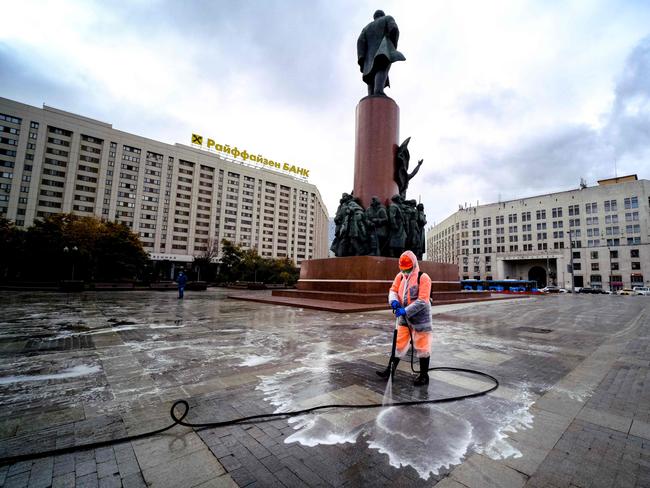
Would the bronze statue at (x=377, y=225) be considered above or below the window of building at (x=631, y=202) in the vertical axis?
below

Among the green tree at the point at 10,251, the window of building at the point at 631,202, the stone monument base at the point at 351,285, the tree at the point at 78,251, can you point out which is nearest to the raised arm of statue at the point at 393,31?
the stone monument base at the point at 351,285

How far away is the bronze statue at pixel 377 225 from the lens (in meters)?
15.6

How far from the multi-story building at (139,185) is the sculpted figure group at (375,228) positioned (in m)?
52.2

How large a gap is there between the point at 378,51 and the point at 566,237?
64526 mm

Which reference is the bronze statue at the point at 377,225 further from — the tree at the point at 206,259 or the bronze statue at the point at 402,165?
the tree at the point at 206,259

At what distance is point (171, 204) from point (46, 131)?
24136 millimetres

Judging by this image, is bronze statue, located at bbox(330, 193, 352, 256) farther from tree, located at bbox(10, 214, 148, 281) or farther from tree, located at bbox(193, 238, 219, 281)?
tree, located at bbox(193, 238, 219, 281)

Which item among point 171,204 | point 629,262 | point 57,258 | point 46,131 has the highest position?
point 46,131

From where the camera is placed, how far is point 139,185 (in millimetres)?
64125

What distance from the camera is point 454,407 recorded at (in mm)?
3064

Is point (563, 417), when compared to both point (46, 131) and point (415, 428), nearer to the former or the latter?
point (415, 428)

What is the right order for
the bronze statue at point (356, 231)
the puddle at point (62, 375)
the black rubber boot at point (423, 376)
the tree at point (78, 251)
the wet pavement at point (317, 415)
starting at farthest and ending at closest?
the tree at point (78, 251) < the bronze statue at point (356, 231) < the black rubber boot at point (423, 376) < the puddle at point (62, 375) < the wet pavement at point (317, 415)

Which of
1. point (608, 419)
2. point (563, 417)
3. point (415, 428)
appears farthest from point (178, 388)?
point (608, 419)

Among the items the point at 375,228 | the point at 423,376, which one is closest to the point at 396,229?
the point at 375,228
